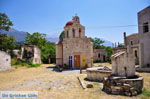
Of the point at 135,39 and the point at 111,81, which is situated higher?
the point at 135,39

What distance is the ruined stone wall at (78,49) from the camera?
70.2 ft

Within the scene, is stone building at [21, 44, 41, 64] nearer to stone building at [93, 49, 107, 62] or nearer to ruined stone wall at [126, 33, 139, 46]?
stone building at [93, 49, 107, 62]

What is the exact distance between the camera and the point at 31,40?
43094 millimetres

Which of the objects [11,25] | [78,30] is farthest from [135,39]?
[11,25]

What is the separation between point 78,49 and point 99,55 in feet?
70.6

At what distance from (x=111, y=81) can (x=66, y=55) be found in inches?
562

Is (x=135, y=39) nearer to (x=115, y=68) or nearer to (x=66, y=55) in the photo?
(x=66, y=55)

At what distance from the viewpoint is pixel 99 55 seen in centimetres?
4147

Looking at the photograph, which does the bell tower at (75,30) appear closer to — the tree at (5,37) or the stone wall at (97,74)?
the stone wall at (97,74)

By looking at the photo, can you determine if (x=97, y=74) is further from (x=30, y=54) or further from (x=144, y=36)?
(x=30, y=54)

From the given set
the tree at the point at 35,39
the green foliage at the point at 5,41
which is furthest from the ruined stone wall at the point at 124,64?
the tree at the point at 35,39

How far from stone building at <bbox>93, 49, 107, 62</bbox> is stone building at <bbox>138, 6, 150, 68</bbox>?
2352 centimetres

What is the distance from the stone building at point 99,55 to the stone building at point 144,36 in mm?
23516

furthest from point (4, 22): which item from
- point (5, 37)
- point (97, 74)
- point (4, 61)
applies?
point (97, 74)
